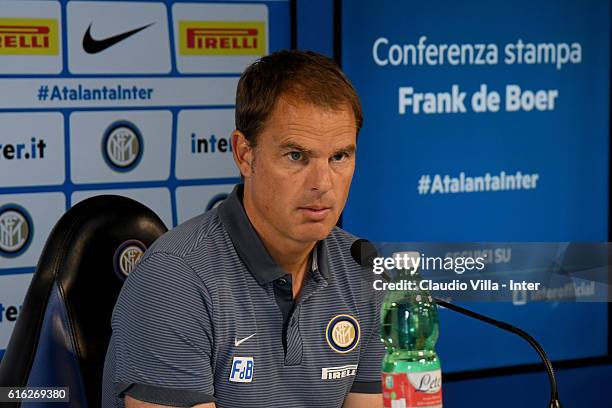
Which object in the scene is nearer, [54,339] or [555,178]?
[54,339]

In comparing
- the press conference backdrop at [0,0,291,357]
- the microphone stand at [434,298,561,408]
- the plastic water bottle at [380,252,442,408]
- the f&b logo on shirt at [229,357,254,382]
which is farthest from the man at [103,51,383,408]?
the press conference backdrop at [0,0,291,357]

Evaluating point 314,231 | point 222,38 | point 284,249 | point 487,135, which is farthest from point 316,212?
point 487,135

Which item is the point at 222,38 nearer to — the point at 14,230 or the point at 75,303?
the point at 14,230

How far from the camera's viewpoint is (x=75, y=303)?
80.9 inches

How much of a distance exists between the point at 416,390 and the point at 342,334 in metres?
0.54

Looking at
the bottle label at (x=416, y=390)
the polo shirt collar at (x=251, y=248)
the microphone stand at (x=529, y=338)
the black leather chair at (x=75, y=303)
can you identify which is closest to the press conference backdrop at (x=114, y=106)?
the black leather chair at (x=75, y=303)

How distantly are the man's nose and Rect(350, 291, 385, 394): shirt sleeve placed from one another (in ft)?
1.03

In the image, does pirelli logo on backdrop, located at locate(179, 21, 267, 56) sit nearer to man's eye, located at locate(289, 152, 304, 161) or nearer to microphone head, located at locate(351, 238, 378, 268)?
man's eye, located at locate(289, 152, 304, 161)

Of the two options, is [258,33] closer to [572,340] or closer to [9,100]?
[9,100]

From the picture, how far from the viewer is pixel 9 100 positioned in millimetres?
2918

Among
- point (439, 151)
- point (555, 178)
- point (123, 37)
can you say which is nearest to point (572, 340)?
point (555, 178)

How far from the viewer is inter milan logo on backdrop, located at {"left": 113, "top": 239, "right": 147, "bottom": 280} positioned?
2088mm

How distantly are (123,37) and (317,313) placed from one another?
56.1 inches

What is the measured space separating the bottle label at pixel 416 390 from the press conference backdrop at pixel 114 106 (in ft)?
5.85
